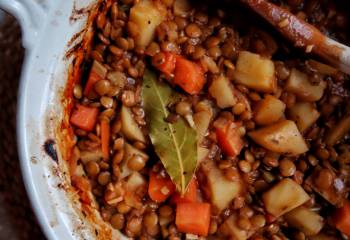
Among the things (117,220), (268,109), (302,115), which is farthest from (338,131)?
(117,220)

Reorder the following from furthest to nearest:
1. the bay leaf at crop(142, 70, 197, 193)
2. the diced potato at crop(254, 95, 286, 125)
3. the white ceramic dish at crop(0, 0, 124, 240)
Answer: the diced potato at crop(254, 95, 286, 125)
the bay leaf at crop(142, 70, 197, 193)
the white ceramic dish at crop(0, 0, 124, 240)

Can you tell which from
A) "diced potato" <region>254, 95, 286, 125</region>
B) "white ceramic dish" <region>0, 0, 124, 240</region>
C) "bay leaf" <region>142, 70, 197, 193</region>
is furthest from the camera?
"diced potato" <region>254, 95, 286, 125</region>

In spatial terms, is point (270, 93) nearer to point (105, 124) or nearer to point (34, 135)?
point (105, 124)

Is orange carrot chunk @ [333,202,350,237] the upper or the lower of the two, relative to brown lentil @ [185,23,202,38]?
lower

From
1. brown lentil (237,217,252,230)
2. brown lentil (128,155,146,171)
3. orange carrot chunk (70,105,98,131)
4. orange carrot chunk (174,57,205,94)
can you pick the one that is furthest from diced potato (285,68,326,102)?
orange carrot chunk (70,105,98,131)

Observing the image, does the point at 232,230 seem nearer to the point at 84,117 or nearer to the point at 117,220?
the point at 117,220

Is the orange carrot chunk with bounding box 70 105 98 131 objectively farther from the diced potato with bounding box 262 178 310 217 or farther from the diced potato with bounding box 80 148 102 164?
the diced potato with bounding box 262 178 310 217
